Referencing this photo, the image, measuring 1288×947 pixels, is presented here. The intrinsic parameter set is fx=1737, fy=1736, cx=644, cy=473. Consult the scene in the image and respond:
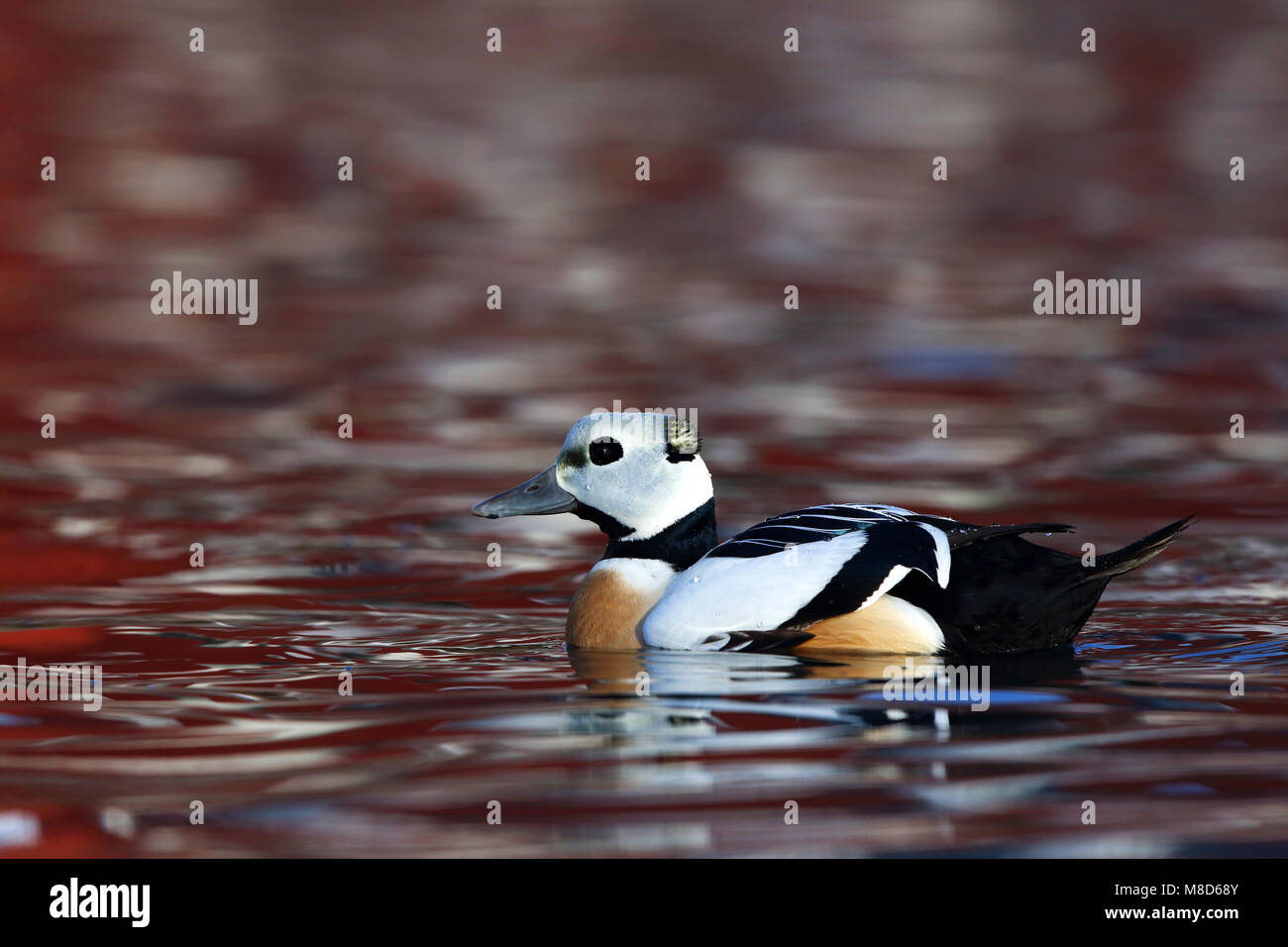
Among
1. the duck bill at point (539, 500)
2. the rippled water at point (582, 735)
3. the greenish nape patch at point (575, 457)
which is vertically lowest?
the rippled water at point (582, 735)

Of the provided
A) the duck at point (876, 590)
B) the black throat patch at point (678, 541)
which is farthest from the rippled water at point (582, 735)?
the black throat patch at point (678, 541)

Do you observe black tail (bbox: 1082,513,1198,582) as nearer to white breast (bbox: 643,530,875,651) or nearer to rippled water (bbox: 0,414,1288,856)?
rippled water (bbox: 0,414,1288,856)

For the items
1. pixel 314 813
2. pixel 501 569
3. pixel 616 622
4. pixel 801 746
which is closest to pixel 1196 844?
pixel 801 746

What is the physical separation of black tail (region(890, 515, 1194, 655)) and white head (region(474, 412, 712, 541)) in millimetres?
1137

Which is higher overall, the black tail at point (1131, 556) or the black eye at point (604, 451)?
the black eye at point (604, 451)

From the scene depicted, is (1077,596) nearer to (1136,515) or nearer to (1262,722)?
(1262,722)

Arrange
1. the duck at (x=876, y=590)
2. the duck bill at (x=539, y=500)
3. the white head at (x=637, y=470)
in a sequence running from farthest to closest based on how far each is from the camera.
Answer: the duck bill at (x=539, y=500)
the white head at (x=637, y=470)
the duck at (x=876, y=590)

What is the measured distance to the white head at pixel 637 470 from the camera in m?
7.26

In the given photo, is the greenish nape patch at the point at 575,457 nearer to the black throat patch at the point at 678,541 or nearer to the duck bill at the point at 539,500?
the duck bill at the point at 539,500

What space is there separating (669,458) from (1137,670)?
6.82 ft

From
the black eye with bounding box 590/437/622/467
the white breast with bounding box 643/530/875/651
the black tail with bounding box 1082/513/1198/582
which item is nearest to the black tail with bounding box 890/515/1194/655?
the black tail with bounding box 1082/513/1198/582

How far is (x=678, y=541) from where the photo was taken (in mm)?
7301

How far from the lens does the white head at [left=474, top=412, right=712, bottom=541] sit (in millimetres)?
7262

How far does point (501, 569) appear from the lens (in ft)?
29.9
